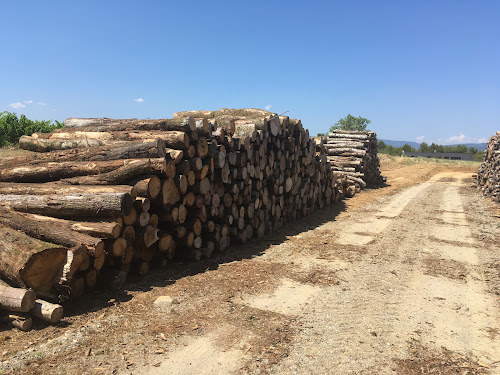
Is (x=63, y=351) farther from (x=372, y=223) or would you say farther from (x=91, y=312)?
(x=372, y=223)

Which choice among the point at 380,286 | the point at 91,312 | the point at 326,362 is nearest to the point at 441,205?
the point at 380,286

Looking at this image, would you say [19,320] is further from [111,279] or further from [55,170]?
[55,170]

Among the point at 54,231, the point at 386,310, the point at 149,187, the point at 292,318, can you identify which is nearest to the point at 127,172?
the point at 149,187

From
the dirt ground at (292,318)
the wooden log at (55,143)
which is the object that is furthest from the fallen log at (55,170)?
the dirt ground at (292,318)

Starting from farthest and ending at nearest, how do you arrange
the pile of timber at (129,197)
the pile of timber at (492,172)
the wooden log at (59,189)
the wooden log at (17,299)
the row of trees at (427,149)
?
the row of trees at (427,149) → the pile of timber at (492,172) → the wooden log at (59,189) → the pile of timber at (129,197) → the wooden log at (17,299)

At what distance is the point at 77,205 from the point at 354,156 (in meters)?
18.4

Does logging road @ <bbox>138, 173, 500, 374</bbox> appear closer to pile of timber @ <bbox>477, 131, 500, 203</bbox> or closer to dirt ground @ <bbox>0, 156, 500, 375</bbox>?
dirt ground @ <bbox>0, 156, 500, 375</bbox>

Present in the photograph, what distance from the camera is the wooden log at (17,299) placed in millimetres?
4344

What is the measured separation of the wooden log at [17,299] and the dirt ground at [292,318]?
0.95 ft

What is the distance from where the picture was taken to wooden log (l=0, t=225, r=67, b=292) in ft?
15.2

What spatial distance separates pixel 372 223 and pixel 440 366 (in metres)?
7.73

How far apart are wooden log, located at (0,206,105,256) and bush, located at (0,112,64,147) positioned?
15.4 metres

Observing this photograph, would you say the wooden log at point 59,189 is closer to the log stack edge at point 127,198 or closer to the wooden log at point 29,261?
the log stack edge at point 127,198

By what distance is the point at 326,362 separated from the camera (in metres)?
3.90
